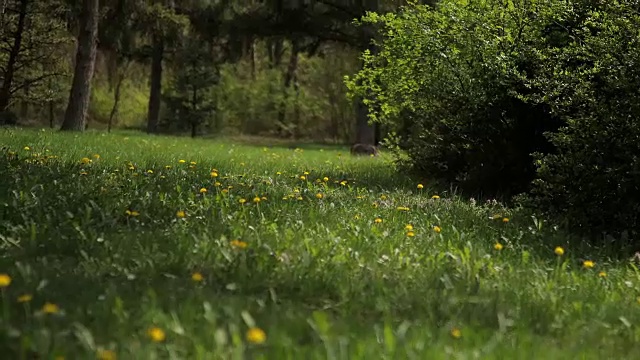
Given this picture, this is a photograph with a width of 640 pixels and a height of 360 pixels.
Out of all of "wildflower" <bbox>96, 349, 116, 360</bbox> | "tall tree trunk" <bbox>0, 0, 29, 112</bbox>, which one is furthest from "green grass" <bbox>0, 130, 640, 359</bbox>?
"tall tree trunk" <bbox>0, 0, 29, 112</bbox>

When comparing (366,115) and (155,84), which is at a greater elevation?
(155,84)

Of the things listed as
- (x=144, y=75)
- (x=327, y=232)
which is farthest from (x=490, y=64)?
(x=144, y=75)

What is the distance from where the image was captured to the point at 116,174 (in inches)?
264

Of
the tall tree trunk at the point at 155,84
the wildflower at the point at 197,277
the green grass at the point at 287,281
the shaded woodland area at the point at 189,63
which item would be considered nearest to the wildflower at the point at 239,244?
the green grass at the point at 287,281

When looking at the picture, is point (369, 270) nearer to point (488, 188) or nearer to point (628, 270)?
point (628, 270)

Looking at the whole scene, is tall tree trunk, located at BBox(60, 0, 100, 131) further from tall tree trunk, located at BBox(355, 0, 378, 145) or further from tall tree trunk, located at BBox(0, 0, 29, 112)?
tall tree trunk, located at BBox(355, 0, 378, 145)

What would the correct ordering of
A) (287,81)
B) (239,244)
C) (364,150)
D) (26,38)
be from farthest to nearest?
(287,81), (26,38), (364,150), (239,244)

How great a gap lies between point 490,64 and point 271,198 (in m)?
3.95

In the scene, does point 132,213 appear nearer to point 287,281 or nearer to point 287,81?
point 287,281

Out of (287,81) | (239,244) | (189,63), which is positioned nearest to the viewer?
(239,244)

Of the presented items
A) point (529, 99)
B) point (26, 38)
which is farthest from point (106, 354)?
point (26, 38)

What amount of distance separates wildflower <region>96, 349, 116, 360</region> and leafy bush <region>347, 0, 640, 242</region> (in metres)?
4.70

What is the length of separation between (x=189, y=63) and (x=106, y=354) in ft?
84.7

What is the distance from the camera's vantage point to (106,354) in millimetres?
2207
